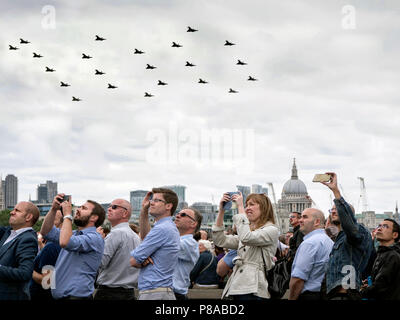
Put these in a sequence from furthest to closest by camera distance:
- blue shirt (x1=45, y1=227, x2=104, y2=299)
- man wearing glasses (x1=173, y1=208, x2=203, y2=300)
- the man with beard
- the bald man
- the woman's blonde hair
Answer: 1. man wearing glasses (x1=173, y1=208, x2=203, y2=300)
2. the bald man
3. the woman's blonde hair
4. blue shirt (x1=45, y1=227, x2=104, y2=299)
5. the man with beard

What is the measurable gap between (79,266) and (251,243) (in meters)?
3.05

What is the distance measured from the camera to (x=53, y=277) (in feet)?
47.2

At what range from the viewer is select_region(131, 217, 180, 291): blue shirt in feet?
45.0

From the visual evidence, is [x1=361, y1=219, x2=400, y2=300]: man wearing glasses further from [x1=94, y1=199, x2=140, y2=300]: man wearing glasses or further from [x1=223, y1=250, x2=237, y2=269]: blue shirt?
[x1=94, y1=199, x2=140, y2=300]: man wearing glasses

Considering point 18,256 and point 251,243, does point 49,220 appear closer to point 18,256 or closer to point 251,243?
point 18,256

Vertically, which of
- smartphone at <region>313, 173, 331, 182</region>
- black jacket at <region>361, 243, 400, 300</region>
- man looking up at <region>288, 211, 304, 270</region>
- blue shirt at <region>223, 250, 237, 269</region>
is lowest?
black jacket at <region>361, 243, 400, 300</region>

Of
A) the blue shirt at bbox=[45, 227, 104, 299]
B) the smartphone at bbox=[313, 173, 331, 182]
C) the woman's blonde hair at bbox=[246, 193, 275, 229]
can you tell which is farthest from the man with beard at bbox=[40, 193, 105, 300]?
the smartphone at bbox=[313, 173, 331, 182]

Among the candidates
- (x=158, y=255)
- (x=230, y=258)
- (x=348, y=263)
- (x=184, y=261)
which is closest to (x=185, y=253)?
(x=184, y=261)

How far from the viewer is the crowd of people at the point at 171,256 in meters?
13.7

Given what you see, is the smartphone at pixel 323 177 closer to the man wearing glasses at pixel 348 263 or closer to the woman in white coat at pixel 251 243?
the man wearing glasses at pixel 348 263

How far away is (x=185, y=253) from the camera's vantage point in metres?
16.0

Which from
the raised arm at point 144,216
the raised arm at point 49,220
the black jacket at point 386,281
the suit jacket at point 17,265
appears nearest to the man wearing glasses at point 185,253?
the raised arm at point 144,216

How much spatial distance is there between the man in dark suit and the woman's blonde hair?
157 inches
